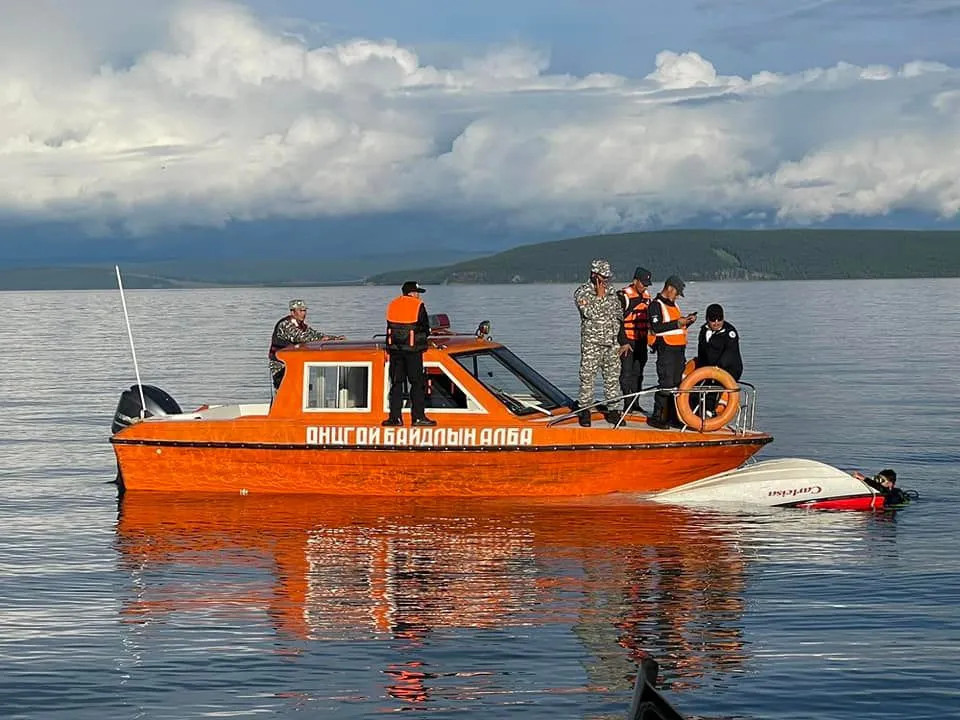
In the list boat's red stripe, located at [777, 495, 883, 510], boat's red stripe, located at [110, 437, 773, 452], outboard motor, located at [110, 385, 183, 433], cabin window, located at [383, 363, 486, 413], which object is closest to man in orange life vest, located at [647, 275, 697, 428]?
boat's red stripe, located at [110, 437, 773, 452]

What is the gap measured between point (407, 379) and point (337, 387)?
966 millimetres

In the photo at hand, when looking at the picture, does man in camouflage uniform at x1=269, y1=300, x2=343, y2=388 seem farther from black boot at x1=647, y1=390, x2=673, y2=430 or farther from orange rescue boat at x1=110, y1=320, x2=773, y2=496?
black boot at x1=647, y1=390, x2=673, y2=430

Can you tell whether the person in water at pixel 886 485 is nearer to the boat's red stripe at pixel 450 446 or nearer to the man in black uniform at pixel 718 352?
the boat's red stripe at pixel 450 446

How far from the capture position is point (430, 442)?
16094 millimetres

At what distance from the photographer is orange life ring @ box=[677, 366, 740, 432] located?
16.0 metres

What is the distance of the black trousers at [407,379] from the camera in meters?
16.0

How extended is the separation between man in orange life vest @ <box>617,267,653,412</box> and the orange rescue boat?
0.72 m

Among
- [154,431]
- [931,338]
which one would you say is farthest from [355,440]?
[931,338]

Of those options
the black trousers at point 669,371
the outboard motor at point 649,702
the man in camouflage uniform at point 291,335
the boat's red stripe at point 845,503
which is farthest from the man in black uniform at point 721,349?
the outboard motor at point 649,702

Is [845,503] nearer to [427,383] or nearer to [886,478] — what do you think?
[886,478]

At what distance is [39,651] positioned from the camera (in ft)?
34.6

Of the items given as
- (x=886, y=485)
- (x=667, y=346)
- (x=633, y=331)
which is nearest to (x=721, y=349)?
(x=667, y=346)

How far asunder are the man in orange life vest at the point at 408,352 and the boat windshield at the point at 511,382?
1.95ft

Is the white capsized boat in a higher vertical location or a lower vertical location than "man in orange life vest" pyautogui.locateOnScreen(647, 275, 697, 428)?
lower
